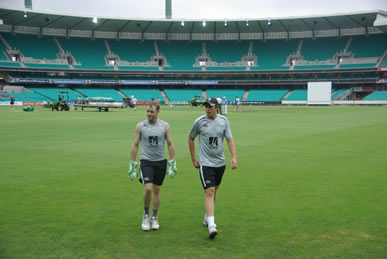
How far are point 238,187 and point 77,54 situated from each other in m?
83.5

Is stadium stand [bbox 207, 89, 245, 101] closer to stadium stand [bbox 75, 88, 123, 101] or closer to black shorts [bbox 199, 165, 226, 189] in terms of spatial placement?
stadium stand [bbox 75, 88, 123, 101]

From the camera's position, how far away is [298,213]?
6.27m

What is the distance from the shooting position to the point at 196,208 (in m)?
6.64

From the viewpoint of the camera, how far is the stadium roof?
7481 cm

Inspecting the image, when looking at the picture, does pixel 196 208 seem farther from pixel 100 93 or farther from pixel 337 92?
pixel 337 92

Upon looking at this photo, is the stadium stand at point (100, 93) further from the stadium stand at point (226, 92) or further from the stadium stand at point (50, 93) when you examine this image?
the stadium stand at point (226, 92)

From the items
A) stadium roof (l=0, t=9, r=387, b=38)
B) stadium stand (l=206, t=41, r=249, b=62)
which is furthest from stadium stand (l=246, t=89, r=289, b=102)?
stadium roof (l=0, t=9, r=387, b=38)

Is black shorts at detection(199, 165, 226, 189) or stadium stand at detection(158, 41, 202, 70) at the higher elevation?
stadium stand at detection(158, 41, 202, 70)

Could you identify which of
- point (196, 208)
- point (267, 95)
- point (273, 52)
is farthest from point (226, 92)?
point (196, 208)

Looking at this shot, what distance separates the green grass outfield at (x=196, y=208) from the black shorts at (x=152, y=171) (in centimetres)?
72

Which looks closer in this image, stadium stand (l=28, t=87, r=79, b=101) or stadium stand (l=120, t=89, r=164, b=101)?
stadium stand (l=28, t=87, r=79, b=101)

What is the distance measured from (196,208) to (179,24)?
80.2 metres

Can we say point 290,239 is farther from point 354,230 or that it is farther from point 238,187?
point 238,187

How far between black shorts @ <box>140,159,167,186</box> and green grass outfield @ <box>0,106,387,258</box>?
2.37ft
